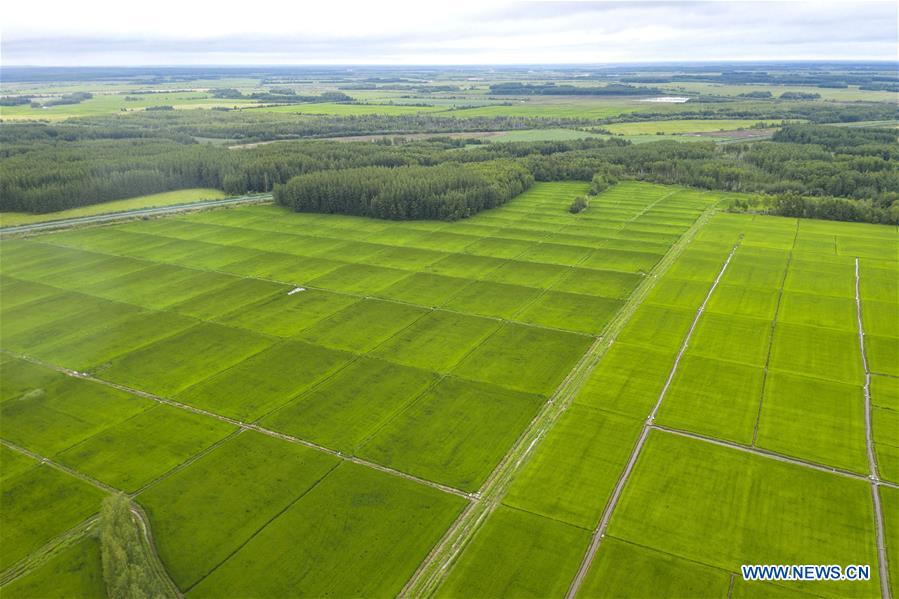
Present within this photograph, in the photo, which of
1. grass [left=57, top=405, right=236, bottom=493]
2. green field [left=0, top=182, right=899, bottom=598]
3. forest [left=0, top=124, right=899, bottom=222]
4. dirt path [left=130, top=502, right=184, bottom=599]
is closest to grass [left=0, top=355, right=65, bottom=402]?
green field [left=0, top=182, right=899, bottom=598]

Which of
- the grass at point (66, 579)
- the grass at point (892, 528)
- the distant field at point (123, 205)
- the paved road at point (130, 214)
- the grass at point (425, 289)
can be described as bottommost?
the grass at point (66, 579)

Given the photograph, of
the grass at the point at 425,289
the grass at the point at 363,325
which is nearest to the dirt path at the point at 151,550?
the grass at the point at 363,325

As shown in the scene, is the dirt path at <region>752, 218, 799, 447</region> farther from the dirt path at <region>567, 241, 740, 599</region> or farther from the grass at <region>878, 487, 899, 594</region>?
the grass at <region>878, 487, 899, 594</region>

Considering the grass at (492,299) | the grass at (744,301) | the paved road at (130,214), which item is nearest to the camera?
the grass at (744,301)

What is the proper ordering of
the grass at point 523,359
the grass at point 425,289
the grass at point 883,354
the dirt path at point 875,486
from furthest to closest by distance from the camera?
the grass at point 425,289
the grass at point 883,354
the grass at point 523,359
the dirt path at point 875,486

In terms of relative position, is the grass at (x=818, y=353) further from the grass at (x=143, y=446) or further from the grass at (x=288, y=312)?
the grass at (x=143, y=446)

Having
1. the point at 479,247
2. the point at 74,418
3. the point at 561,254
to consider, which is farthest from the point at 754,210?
the point at 74,418

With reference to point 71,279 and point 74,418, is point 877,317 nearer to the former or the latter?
point 74,418
